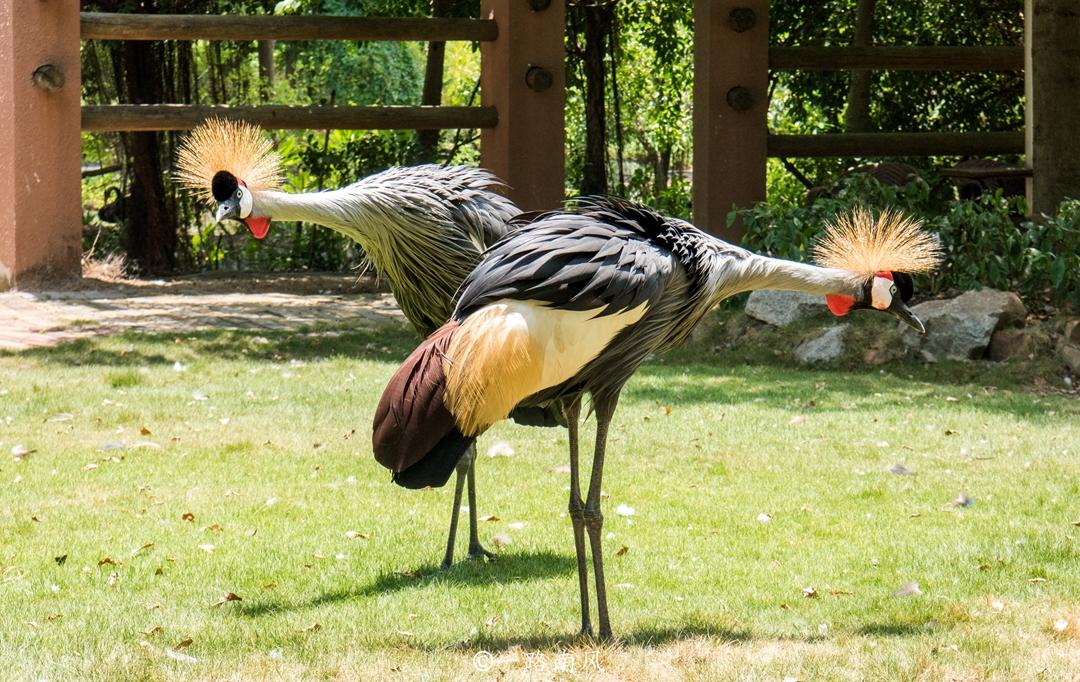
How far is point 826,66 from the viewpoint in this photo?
484 inches

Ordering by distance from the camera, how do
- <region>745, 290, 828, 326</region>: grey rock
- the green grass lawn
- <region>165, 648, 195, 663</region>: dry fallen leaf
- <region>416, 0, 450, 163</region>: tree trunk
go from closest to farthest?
1. <region>165, 648, 195, 663</region>: dry fallen leaf
2. the green grass lawn
3. <region>745, 290, 828, 326</region>: grey rock
4. <region>416, 0, 450, 163</region>: tree trunk

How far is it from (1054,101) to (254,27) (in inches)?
273

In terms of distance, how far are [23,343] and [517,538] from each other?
5670 millimetres

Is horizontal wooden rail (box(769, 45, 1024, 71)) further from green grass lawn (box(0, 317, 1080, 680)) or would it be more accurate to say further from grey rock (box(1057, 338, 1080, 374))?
green grass lawn (box(0, 317, 1080, 680))

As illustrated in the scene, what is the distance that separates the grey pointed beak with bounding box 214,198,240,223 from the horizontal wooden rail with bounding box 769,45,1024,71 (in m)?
8.27

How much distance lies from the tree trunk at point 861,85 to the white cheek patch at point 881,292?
11.1m

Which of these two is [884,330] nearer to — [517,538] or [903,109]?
[517,538]

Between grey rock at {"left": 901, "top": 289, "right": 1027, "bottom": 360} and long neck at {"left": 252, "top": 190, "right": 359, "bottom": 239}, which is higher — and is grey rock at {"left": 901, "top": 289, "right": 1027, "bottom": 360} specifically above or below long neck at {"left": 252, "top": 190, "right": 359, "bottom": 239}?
below

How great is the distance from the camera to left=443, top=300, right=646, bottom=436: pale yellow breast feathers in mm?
3879

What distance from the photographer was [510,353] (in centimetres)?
389

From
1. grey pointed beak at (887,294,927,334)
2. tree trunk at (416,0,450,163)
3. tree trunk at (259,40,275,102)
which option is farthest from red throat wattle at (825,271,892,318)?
tree trunk at (259,40,275,102)

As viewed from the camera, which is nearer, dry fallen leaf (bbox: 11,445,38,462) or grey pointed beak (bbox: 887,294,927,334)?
grey pointed beak (bbox: 887,294,927,334)

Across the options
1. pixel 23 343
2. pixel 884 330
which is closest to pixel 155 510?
pixel 23 343

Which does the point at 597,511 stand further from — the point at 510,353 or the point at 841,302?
the point at 841,302
